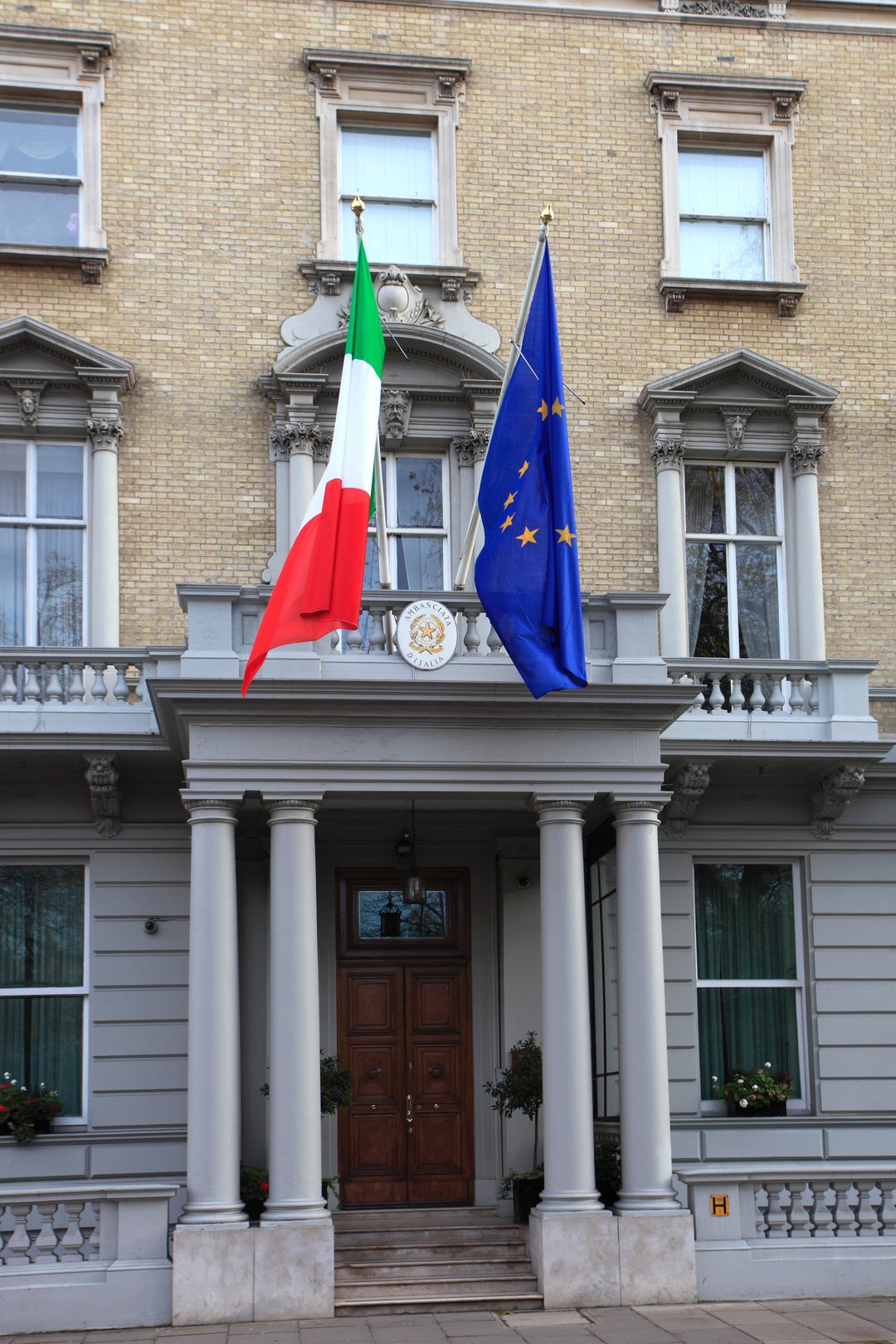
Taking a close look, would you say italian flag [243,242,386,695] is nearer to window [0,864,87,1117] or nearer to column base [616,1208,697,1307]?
window [0,864,87,1117]

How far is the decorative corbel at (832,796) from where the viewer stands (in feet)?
55.1

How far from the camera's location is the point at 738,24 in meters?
19.1

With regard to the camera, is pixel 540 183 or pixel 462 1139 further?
pixel 540 183

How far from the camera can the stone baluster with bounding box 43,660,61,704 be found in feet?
52.5

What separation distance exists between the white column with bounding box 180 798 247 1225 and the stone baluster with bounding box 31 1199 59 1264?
1.13 metres

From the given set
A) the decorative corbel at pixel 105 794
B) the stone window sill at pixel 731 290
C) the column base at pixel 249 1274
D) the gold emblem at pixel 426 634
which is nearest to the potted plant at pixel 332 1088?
the column base at pixel 249 1274

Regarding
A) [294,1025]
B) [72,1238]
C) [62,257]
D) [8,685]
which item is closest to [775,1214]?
[294,1025]

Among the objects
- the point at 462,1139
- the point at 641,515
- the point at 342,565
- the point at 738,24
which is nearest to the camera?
the point at 342,565

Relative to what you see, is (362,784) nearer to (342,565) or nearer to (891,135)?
(342,565)

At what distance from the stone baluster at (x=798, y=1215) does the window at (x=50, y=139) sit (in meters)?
12.1

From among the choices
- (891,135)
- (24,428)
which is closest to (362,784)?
(24,428)

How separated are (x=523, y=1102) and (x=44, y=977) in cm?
495

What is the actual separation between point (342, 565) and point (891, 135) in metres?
9.82

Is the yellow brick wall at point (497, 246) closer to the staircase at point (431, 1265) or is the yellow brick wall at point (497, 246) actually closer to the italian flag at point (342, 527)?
the italian flag at point (342, 527)
